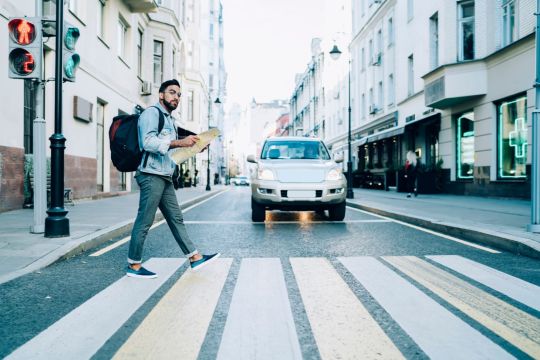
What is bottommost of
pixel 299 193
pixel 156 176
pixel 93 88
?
pixel 299 193

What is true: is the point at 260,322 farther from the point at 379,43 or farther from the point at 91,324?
the point at 379,43

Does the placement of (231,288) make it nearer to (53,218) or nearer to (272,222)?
(53,218)

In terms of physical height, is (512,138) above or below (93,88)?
below

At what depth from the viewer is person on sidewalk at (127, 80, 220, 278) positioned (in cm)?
448

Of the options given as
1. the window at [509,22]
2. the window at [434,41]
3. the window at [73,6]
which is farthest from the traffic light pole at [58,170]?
the window at [434,41]

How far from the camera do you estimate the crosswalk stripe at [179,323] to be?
8.96 ft

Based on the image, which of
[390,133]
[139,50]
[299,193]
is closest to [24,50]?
[299,193]

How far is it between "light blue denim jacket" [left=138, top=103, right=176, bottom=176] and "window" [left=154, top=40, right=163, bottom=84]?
Result: 69.9ft

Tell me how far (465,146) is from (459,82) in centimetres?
265

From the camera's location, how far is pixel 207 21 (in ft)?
209

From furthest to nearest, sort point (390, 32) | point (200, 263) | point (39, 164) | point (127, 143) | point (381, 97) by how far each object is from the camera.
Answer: point (381, 97) < point (390, 32) < point (39, 164) < point (200, 263) < point (127, 143)

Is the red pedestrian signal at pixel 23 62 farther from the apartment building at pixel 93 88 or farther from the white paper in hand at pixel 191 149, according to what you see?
the white paper in hand at pixel 191 149

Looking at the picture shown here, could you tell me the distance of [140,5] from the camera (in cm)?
1917

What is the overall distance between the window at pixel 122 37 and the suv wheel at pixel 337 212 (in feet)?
41.0
